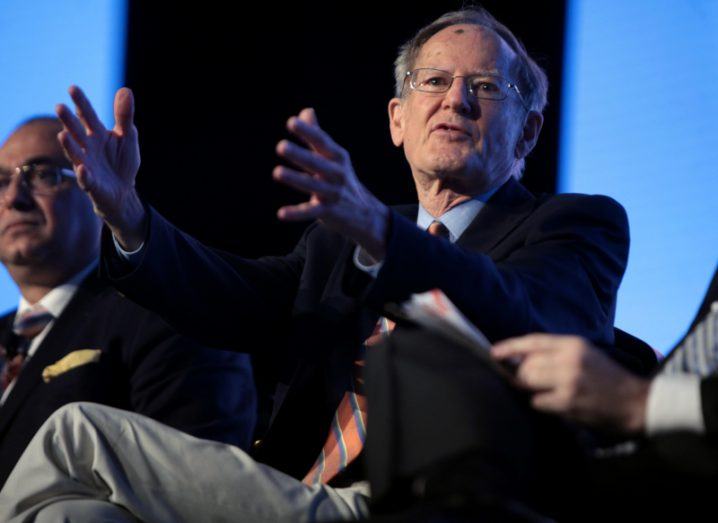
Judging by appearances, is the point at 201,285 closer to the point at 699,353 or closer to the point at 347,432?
the point at 347,432

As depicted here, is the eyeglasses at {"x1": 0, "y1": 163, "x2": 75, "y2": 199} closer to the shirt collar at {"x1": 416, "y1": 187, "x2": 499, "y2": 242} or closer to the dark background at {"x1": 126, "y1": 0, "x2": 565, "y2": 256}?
the dark background at {"x1": 126, "y1": 0, "x2": 565, "y2": 256}

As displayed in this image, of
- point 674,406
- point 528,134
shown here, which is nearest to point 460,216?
point 528,134

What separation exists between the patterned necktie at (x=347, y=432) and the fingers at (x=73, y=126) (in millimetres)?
594

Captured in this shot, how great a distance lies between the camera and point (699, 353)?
1.22m

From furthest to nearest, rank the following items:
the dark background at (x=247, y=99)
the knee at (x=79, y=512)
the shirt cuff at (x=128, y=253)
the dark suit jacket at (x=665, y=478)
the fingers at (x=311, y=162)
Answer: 1. the dark background at (x=247, y=99)
2. the shirt cuff at (x=128, y=253)
3. the knee at (x=79, y=512)
4. the fingers at (x=311, y=162)
5. the dark suit jacket at (x=665, y=478)

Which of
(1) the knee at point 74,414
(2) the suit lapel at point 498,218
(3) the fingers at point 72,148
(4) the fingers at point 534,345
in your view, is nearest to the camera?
(4) the fingers at point 534,345

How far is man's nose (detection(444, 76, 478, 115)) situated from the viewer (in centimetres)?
209

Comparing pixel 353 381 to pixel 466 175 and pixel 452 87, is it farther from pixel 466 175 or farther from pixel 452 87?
pixel 452 87

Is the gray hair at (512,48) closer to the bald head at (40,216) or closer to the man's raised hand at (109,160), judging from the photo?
the man's raised hand at (109,160)

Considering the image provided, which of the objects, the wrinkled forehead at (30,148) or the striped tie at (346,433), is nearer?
the striped tie at (346,433)

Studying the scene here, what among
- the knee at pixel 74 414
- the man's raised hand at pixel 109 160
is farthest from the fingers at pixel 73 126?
the knee at pixel 74 414

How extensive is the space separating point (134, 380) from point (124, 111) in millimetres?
754

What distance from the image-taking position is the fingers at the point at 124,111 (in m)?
1.76

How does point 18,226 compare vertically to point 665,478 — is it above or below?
below
